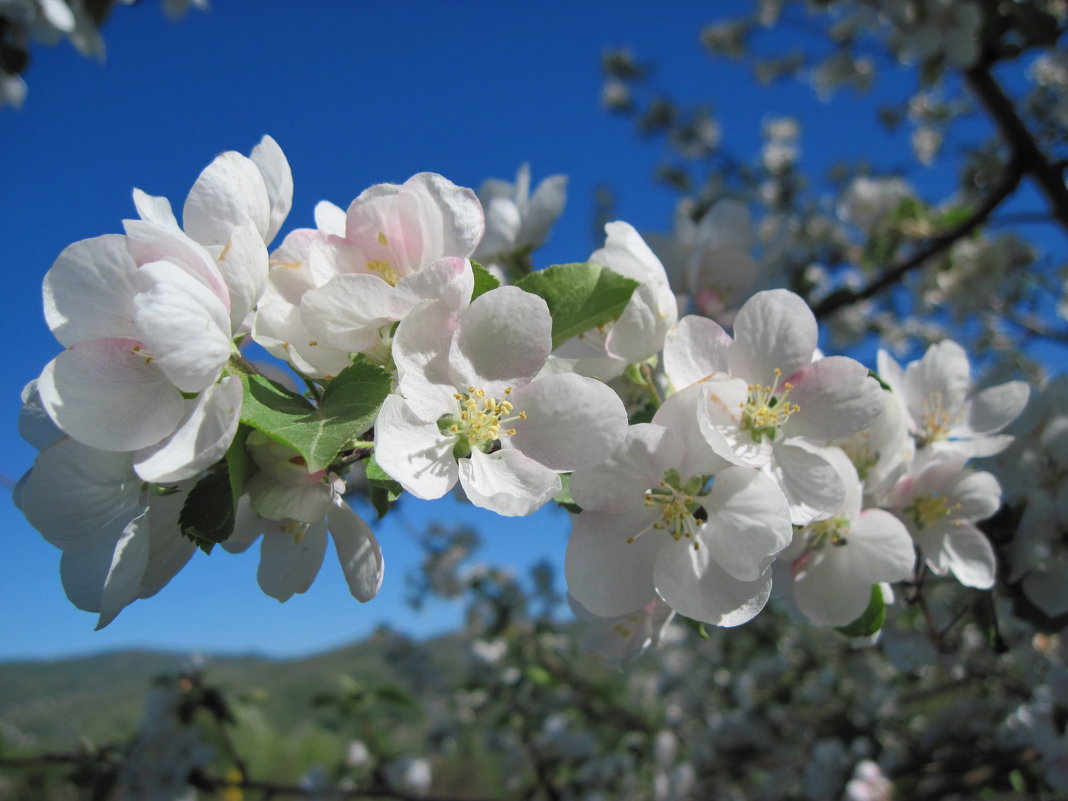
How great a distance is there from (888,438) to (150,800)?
3.28 m

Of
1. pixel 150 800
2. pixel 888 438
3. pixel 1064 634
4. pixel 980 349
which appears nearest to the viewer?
pixel 888 438

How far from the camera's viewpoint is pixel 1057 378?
53.6 inches

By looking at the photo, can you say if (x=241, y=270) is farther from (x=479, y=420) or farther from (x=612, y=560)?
(x=612, y=560)

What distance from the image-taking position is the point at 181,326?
0.56 m

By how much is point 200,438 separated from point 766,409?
0.60 m

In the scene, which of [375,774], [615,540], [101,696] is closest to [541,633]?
[375,774]

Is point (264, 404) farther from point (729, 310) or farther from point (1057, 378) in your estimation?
point (1057, 378)

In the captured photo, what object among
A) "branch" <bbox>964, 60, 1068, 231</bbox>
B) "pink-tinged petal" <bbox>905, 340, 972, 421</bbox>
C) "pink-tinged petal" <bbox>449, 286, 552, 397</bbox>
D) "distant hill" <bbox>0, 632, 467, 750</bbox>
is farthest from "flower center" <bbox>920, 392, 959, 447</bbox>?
"distant hill" <bbox>0, 632, 467, 750</bbox>

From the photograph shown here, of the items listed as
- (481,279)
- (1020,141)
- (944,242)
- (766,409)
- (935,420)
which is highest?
(481,279)

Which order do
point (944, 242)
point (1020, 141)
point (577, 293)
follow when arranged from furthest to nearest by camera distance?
point (944, 242), point (1020, 141), point (577, 293)

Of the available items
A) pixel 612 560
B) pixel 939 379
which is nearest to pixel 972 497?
pixel 939 379

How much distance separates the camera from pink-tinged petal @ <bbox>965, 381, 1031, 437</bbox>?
1.16 meters

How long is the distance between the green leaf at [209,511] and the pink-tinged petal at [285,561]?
0.14 metres

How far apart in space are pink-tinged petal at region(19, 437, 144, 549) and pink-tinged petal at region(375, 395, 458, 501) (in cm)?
25
